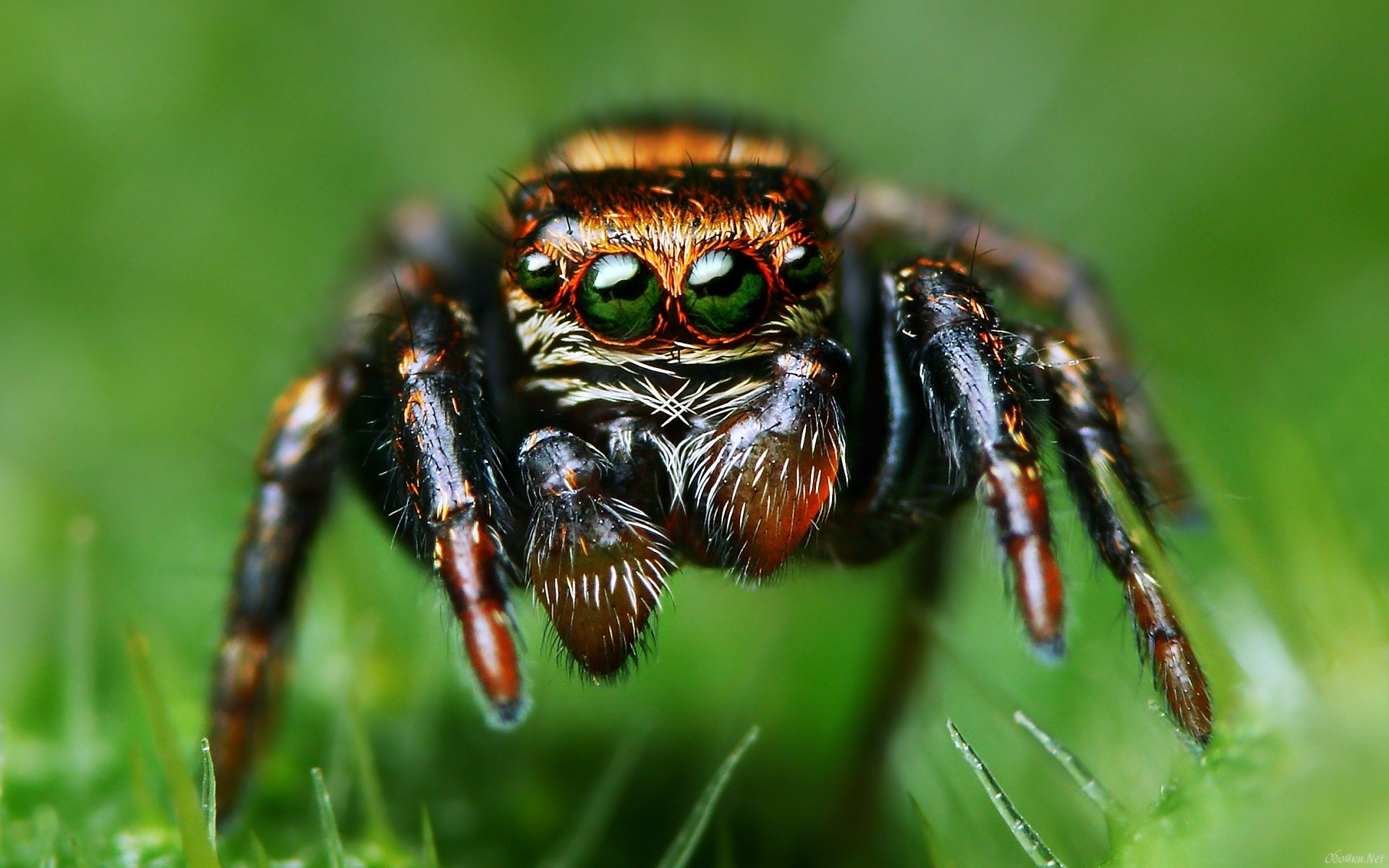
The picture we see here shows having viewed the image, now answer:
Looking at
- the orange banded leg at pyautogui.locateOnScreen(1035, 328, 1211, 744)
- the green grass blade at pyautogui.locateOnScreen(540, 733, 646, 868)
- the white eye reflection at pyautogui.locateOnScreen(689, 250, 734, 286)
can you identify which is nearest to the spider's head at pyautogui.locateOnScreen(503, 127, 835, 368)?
the white eye reflection at pyautogui.locateOnScreen(689, 250, 734, 286)

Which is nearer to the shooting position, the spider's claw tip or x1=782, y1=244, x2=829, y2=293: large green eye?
the spider's claw tip

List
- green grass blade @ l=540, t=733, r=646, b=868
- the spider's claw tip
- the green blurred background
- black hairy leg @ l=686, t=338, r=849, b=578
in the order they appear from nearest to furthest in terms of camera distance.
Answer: the spider's claw tip < black hairy leg @ l=686, t=338, r=849, b=578 < the green blurred background < green grass blade @ l=540, t=733, r=646, b=868

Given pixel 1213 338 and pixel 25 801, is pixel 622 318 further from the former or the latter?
pixel 1213 338

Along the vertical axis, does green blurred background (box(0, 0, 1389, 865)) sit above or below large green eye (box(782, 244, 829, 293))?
below

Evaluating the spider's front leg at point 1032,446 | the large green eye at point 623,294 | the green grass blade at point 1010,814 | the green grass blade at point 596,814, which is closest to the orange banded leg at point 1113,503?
the spider's front leg at point 1032,446

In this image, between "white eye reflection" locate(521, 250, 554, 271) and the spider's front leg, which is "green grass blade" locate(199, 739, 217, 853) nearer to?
"white eye reflection" locate(521, 250, 554, 271)

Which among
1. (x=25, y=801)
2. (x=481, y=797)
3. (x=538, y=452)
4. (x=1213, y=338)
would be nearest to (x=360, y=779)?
(x=481, y=797)

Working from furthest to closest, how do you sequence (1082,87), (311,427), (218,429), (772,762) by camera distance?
(1082,87)
(218,429)
(772,762)
(311,427)
